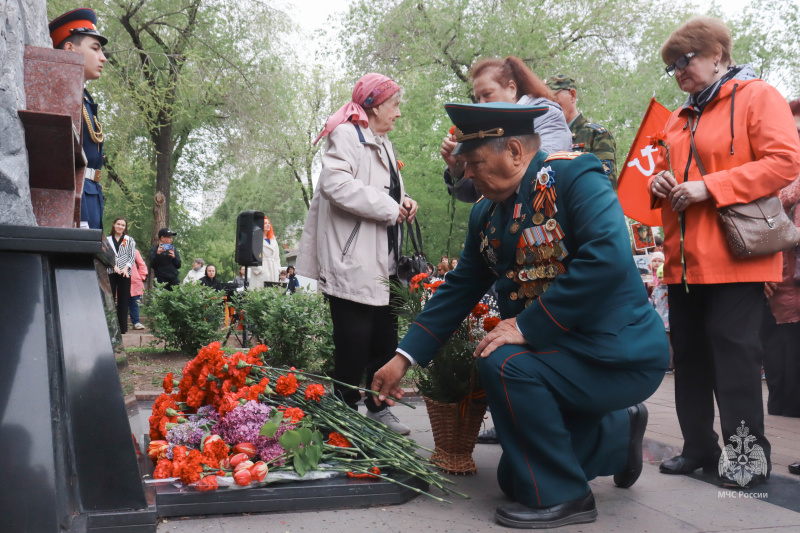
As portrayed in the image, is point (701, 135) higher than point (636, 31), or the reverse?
point (636, 31)

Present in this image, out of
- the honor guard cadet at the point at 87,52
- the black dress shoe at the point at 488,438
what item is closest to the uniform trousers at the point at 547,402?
the black dress shoe at the point at 488,438

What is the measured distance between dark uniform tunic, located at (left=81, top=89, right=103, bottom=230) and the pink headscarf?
159 centimetres

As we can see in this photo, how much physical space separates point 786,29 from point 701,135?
29.0 meters

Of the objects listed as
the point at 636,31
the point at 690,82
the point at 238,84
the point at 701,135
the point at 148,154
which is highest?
the point at 636,31

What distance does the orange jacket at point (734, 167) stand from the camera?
332cm

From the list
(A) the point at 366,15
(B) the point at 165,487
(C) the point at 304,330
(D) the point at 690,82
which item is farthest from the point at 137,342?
(A) the point at 366,15

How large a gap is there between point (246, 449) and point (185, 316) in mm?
6082

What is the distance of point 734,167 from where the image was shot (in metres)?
3.42

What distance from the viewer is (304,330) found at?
757 cm

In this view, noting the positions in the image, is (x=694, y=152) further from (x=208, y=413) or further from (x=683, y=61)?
(x=208, y=413)

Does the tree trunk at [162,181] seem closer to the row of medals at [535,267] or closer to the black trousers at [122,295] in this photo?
the black trousers at [122,295]

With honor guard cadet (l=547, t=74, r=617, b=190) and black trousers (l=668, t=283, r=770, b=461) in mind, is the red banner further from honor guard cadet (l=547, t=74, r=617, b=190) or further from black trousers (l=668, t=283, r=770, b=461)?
black trousers (l=668, t=283, r=770, b=461)

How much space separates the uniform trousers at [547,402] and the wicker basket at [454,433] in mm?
482

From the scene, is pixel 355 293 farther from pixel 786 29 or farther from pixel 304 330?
pixel 786 29
